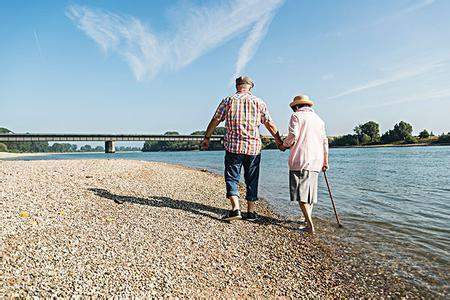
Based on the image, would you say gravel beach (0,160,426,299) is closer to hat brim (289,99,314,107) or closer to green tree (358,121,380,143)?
hat brim (289,99,314,107)

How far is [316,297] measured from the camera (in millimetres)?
3764

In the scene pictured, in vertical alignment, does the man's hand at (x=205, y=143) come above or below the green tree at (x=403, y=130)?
below

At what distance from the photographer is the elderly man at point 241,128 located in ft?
20.8

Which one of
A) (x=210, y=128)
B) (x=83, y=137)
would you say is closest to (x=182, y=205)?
(x=210, y=128)

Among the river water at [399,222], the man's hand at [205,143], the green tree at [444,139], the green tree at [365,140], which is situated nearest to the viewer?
the river water at [399,222]

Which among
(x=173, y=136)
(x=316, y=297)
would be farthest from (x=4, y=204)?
(x=173, y=136)

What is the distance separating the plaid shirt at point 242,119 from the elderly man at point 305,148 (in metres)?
0.69

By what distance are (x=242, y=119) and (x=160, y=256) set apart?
3.31 metres

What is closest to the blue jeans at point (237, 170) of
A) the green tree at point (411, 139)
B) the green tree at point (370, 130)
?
the green tree at point (411, 139)

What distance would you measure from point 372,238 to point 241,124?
387cm

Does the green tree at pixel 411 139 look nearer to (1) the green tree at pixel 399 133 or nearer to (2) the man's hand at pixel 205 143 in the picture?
(1) the green tree at pixel 399 133

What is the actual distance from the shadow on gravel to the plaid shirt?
6.04ft

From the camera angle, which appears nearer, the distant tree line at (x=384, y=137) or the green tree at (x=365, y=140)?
the distant tree line at (x=384, y=137)

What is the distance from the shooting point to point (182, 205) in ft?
26.3
